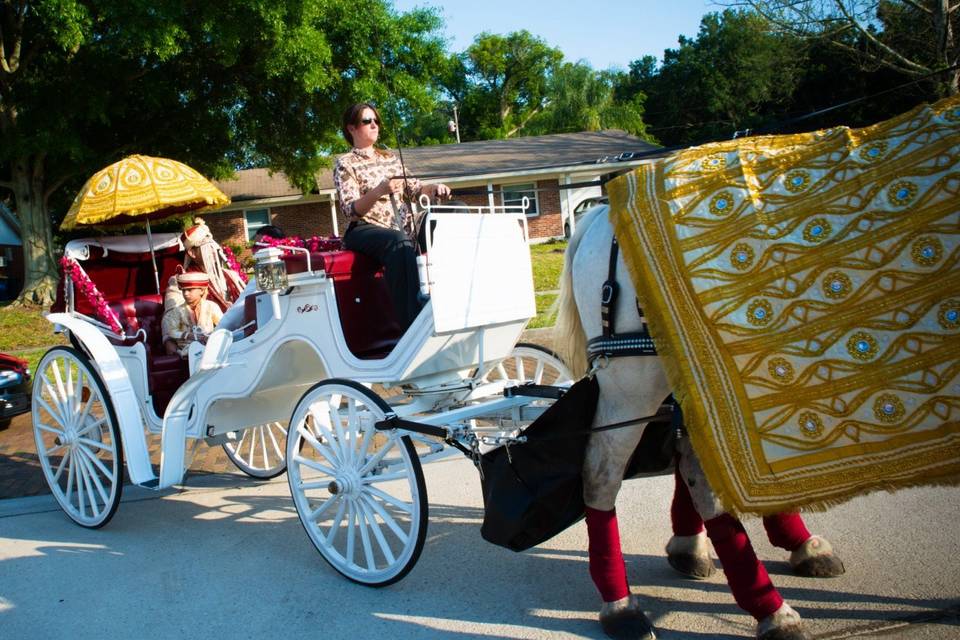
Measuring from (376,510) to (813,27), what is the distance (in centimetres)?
1552

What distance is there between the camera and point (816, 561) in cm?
334

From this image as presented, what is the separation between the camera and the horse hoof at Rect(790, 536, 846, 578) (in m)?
3.33

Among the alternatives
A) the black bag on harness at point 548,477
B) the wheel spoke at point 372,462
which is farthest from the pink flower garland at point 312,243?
the black bag on harness at point 548,477

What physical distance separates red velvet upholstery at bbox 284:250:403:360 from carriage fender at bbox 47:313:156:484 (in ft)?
4.64

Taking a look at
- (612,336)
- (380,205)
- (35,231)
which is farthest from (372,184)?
(35,231)

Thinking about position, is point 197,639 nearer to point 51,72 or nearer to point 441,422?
point 441,422

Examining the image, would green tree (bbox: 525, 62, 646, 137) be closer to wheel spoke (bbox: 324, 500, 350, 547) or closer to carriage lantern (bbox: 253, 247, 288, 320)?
carriage lantern (bbox: 253, 247, 288, 320)

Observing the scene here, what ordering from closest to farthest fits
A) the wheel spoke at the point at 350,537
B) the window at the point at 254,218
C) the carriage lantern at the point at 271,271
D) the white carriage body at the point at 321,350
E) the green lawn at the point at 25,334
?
1. the white carriage body at the point at 321,350
2. the wheel spoke at the point at 350,537
3. the carriage lantern at the point at 271,271
4. the green lawn at the point at 25,334
5. the window at the point at 254,218

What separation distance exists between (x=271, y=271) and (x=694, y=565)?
2473 mm

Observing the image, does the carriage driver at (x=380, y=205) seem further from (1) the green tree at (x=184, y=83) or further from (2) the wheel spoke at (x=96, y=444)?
(1) the green tree at (x=184, y=83)

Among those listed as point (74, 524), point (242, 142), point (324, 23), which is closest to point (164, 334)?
point (74, 524)

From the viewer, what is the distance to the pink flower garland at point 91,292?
5.12 meters

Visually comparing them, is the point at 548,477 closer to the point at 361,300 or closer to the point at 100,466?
the point at 361,300

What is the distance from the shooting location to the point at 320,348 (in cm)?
397
